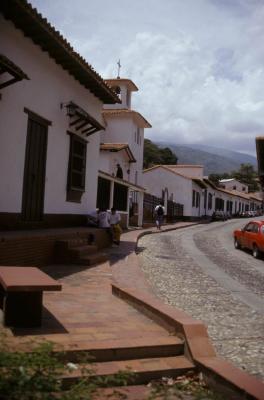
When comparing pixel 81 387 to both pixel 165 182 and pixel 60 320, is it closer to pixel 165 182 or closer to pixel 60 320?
pixel 60 320

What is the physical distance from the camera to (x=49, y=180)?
37.6 ft

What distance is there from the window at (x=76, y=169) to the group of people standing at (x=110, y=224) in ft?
3.61

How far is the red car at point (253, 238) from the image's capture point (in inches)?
687

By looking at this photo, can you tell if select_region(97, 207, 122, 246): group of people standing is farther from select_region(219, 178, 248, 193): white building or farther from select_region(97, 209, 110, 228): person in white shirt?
select_region(219, 178, 248, 193): white building

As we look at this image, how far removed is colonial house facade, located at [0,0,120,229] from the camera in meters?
9.10

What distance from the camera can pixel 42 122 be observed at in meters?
10.8

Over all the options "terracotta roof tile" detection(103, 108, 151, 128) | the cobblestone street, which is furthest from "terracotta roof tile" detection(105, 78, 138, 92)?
the cobblestone street

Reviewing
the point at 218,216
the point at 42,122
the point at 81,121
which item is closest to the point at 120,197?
the point at 81,121

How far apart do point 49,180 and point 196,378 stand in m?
7.71

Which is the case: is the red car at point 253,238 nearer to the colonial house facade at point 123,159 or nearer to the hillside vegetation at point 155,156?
the colonial house facade at point 123,159

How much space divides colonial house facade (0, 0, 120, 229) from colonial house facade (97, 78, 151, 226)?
574cm

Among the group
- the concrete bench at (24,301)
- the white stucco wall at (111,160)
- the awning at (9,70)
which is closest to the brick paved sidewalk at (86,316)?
the concrete bench at (24,301)

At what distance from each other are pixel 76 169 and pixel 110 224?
253 cm

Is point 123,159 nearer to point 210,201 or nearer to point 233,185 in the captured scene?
point 210,201
